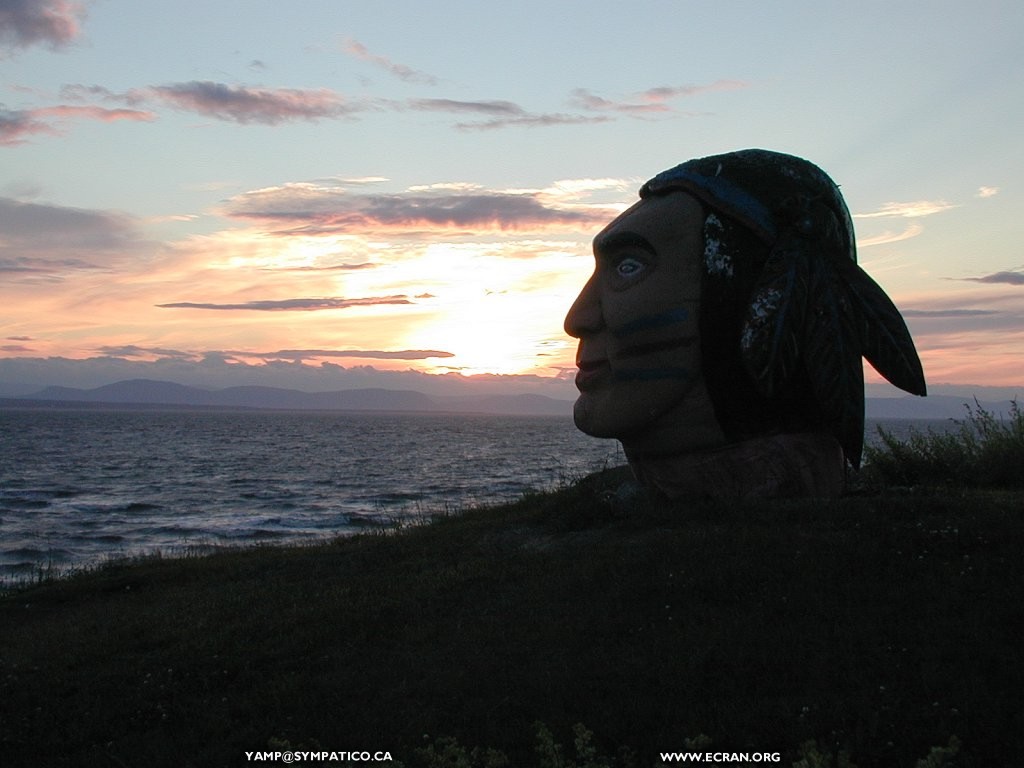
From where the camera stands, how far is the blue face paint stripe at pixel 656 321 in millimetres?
10656

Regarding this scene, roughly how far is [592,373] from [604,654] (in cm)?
521

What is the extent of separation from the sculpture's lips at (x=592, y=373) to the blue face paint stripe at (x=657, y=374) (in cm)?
57

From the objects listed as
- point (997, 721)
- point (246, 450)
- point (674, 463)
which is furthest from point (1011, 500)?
point (246, 450)

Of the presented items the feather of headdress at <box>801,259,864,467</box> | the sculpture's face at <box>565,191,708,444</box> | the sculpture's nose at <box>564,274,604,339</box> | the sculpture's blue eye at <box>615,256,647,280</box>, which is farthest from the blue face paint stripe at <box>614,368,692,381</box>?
the feather of headdress at <box>801,259,864,467</box>

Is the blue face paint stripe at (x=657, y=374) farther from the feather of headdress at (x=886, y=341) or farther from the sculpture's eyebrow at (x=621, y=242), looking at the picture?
the feather of headdress at (x=886, y=341)

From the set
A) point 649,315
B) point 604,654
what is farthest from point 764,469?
point 604,654

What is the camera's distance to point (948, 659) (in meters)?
6.15

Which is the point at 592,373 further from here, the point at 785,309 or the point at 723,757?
the point at 723,757

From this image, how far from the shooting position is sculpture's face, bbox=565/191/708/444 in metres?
10.7

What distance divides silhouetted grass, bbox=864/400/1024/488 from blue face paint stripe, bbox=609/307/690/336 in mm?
5963

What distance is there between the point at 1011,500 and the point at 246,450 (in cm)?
5938

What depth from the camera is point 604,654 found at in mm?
7031

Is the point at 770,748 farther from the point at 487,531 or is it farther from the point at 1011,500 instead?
the point at 487,531

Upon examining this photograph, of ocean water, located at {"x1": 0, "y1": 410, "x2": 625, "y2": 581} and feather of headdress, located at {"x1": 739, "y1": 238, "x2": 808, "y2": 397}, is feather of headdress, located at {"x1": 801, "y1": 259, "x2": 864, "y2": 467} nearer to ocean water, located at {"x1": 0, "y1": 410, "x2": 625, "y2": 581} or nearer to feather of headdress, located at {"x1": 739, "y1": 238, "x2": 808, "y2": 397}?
feather of headdress, located at {"x1": 739, "y1": 238, "x2": 808, "y2": 397}
